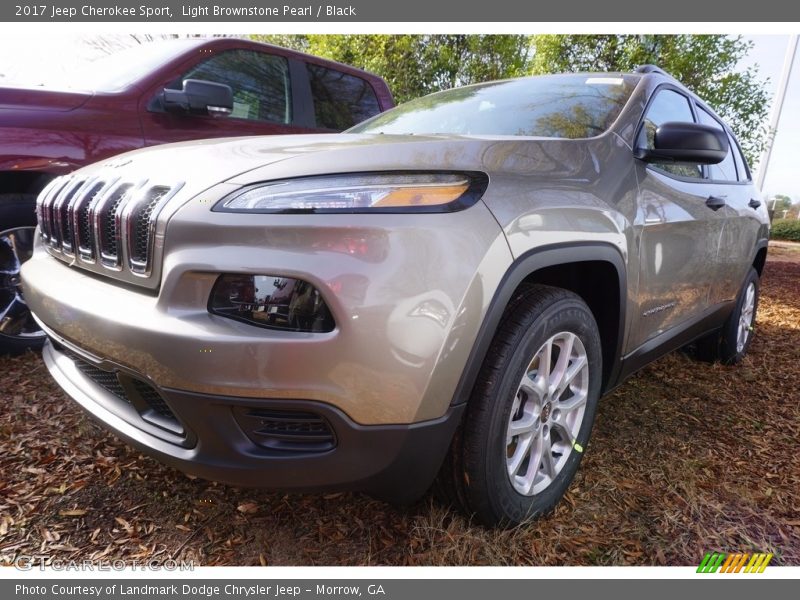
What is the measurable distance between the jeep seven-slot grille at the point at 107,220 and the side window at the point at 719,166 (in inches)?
111

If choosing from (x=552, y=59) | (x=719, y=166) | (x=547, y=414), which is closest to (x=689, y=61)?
(x=552, y=59)

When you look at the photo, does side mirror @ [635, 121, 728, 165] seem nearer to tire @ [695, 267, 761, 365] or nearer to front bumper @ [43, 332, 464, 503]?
front bumper @ [43, 332, 464, 503]

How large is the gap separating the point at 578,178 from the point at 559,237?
29 cm

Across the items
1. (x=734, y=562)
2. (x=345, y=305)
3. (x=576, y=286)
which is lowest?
(x=734, y=562)

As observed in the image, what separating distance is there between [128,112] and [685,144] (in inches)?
107

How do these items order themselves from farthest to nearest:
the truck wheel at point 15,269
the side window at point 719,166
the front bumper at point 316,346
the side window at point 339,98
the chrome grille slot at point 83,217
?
the side window at point 339,98, the side window at point 719,166, the truck wheel at point 15,269, the chrome grille slot at point 83,217, the front bumper at point 316,346

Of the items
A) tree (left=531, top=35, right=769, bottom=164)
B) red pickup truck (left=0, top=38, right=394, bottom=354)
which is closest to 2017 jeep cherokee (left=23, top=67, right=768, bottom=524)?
red pickup truck (left=0, top=38, right=394, bottom=354)

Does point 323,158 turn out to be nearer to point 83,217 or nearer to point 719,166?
point 83,217

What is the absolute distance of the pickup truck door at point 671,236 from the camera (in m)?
2.10

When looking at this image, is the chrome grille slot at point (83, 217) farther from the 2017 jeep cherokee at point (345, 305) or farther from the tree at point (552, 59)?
the tree at point (552, 59)

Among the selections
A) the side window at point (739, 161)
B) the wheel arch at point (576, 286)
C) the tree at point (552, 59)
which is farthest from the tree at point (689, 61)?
the wheel arch at point (576, 286)

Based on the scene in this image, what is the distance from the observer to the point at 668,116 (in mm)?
2529

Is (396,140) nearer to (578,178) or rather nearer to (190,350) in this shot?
(578,178)

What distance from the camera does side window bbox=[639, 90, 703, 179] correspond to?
227cm
